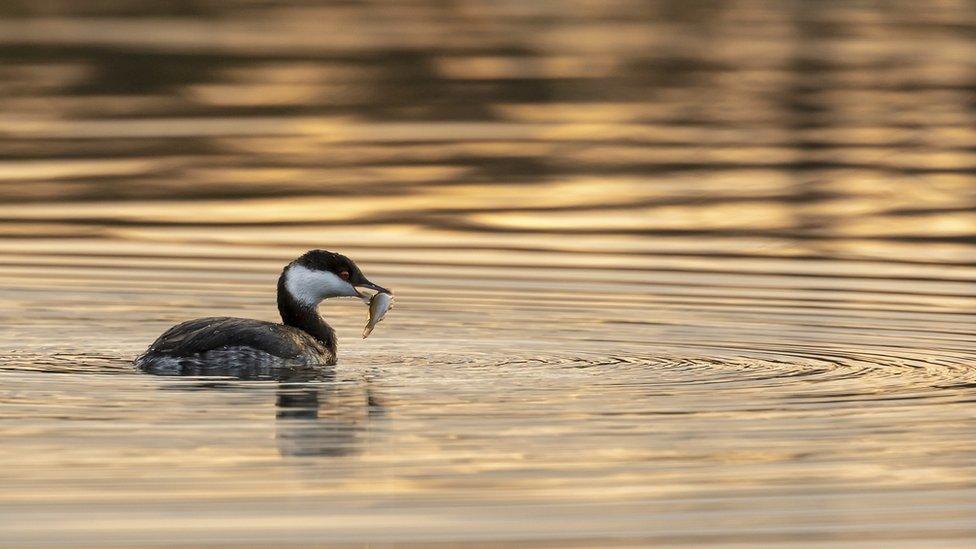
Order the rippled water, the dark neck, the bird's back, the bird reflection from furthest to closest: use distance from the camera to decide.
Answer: the dark neck → the bird's back → the bird reflection → the rippled water

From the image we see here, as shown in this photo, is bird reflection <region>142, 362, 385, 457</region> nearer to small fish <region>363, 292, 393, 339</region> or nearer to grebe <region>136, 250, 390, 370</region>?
grebe <region>136, 250, 390, 370</region>

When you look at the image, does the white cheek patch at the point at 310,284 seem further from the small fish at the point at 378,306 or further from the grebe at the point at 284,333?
the small fish at the point at 378,306

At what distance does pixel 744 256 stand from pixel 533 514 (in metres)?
8.63

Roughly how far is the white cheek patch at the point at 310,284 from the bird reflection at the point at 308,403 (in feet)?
2.63

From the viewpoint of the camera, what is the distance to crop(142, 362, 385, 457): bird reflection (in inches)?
452

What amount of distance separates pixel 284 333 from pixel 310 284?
0.86 meters

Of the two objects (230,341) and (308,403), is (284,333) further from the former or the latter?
(308,403)

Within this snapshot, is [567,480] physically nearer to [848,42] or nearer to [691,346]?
[691,346]

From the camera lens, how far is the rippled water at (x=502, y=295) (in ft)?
33.9

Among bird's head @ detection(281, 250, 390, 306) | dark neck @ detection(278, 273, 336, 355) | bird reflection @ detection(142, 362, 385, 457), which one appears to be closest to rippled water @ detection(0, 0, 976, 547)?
bird reflection @ detection(142, 362, 385, 457)

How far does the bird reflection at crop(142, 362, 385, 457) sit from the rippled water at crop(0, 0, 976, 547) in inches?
1.6

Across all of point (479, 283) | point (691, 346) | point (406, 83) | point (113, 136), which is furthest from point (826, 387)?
point (406, 83)

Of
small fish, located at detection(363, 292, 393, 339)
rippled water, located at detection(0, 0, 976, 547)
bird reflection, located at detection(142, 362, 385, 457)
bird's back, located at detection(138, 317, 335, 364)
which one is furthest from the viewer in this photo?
small fish, located at detection(363, 292, 393, 339)

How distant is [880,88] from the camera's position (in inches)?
1310
